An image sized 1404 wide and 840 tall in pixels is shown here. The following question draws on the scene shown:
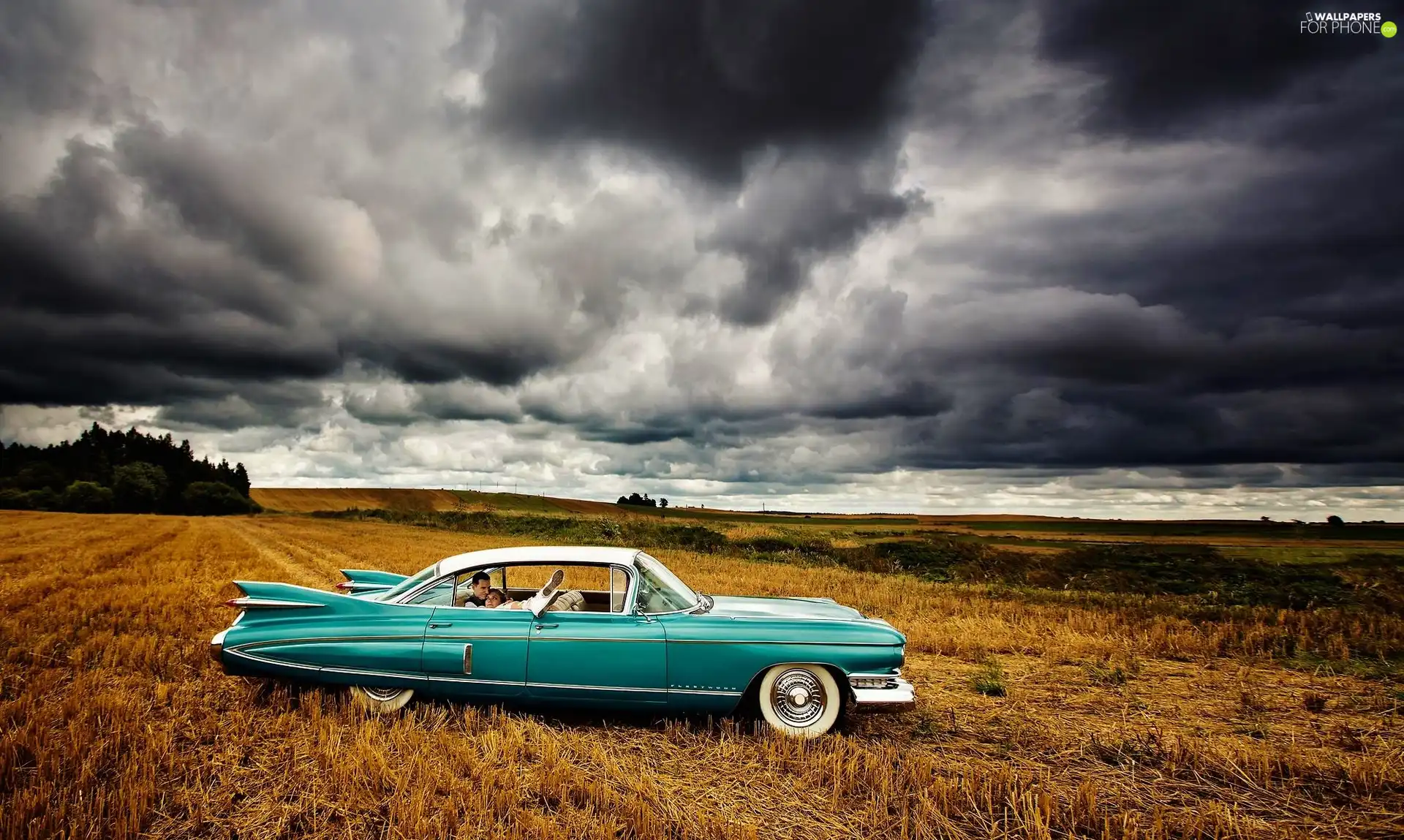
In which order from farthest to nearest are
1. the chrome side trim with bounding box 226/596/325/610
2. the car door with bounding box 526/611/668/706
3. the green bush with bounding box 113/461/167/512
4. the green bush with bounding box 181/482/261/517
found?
1. the green bush with bounding box 181/482/261/517
2. the green bush with bounding box 113/461/167/512
3. the chrome side trim with bounding box 226/596/325/610
4. the car door with bounding box 526/611/668/706

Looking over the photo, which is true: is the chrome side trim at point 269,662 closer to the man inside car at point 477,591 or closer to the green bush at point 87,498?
the man inside car at point 477,591

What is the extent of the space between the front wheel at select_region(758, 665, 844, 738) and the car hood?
1.66ft

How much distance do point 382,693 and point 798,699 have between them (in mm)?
3548

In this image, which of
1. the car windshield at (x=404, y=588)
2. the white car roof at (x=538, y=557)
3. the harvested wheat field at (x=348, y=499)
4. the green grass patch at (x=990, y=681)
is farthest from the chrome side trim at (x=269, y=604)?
the harvested wheat field at (x=348, y=499)

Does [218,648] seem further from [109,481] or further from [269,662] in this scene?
[109,481]

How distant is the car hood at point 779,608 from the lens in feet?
20.3

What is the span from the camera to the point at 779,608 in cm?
665

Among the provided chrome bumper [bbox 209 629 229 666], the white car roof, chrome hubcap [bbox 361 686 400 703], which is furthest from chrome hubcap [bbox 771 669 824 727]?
chrome bumper [bbox 209 629 229 666]

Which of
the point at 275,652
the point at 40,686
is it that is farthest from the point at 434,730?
the point at 40,686

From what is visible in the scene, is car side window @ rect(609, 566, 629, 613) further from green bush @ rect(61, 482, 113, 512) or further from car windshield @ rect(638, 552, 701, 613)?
green bush @ rect(61, 482, 113, 512)

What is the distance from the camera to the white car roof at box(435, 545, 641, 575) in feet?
19.9

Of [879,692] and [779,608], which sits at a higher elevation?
[779,608]

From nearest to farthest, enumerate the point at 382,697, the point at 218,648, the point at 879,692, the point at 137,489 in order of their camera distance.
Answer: the point at 879,692
the point at 382,697
the point at 218,648
the point at 137,489

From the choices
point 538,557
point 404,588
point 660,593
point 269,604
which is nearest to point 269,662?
point 269,604
